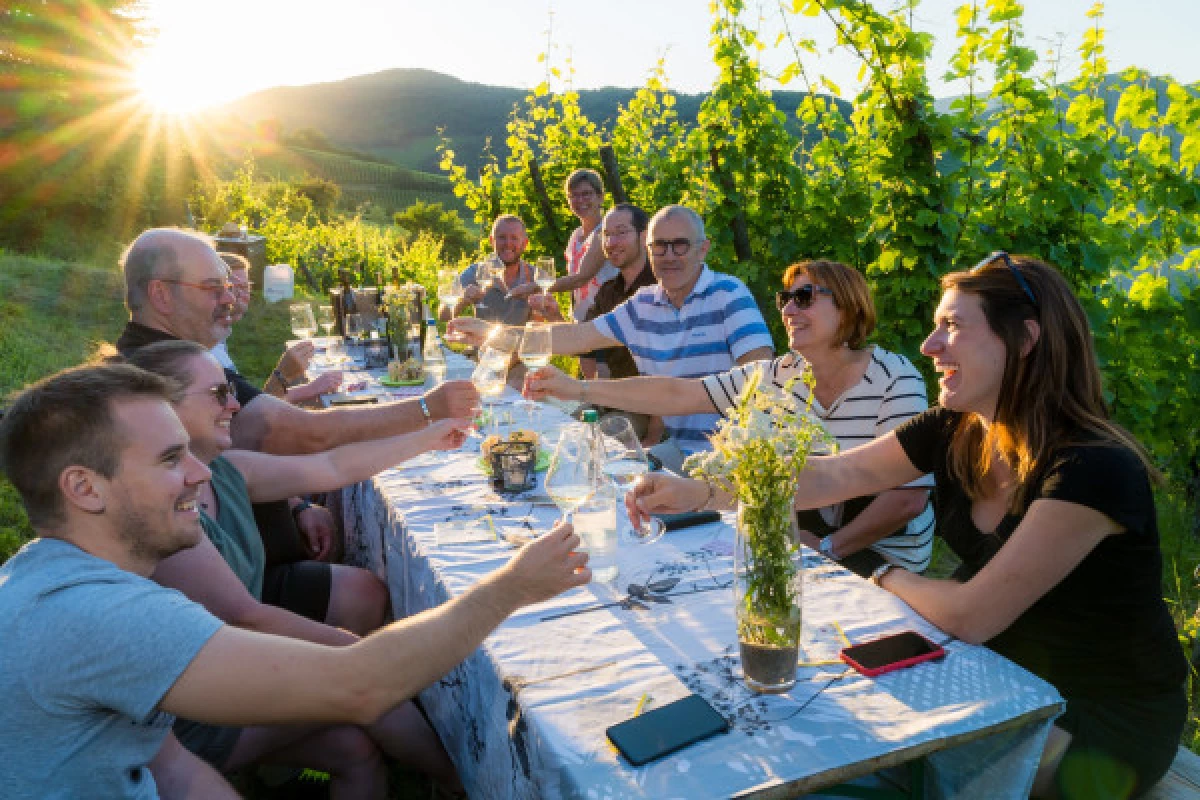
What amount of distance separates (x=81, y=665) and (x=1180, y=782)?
2184 mm

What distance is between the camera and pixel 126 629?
1.13 metres

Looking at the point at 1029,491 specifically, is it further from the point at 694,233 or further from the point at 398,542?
the point at 694,233

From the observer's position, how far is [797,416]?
1.31 m

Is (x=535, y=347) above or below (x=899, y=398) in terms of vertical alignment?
above

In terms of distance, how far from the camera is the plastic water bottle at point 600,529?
1.76m

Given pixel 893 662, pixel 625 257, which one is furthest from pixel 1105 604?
pixel 625 257

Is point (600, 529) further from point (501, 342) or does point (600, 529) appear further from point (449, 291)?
point (449, 291)

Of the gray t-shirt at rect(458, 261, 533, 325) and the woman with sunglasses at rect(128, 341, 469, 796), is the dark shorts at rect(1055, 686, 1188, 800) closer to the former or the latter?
the woman with sunglasses at rect(128, 341, 469, 796)

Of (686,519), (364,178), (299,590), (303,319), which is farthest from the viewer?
(364,178)

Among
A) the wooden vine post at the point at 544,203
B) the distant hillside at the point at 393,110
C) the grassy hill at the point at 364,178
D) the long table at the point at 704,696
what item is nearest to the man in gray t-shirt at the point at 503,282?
the wooden vine post at the point at 544,203

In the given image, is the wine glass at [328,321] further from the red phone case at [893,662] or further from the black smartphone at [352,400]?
the red phone case at [893,662]

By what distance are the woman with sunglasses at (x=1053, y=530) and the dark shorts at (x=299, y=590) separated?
125 cm

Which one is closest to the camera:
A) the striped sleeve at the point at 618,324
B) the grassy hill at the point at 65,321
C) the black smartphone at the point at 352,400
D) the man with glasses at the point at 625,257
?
the black smartphone at the point at 352,400

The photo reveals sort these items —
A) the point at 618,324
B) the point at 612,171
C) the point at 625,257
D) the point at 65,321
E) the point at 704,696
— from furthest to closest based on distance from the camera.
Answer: the point at 65,321 → the point at 612,171 → the point at 625,257 → the point at 618,324 → the point at 704,696
